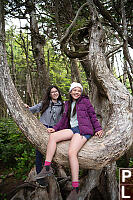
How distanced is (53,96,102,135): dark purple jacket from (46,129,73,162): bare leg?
202 mm

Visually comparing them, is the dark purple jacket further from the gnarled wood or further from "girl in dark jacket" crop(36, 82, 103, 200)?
the gnarled wood

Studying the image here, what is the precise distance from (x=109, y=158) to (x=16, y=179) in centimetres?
359

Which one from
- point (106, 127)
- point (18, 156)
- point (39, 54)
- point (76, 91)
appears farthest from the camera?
point (39, 54)

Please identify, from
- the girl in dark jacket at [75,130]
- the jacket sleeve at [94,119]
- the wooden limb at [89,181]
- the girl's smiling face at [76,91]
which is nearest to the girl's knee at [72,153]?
Result: the girl in dark jacket at [75,130]

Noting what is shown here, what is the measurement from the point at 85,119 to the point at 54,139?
542 millimetres

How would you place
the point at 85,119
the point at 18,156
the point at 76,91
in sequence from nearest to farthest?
1. the point at 85,119
2. the point at 76,91
3. the point at 18,156

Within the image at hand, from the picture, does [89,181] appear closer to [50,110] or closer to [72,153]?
[72,153]

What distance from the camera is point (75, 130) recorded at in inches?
88.4

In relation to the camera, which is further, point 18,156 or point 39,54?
point 39,54

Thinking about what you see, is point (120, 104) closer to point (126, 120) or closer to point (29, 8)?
point (126, 120)

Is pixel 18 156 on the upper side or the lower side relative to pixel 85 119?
lower

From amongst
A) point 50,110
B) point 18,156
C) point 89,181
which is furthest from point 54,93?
point 18,156

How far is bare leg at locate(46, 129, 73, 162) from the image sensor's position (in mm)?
2004

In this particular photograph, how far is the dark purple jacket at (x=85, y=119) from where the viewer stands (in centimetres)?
215
